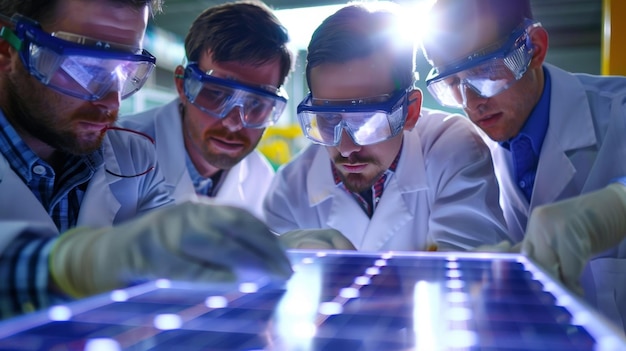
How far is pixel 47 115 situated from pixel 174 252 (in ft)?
3.03

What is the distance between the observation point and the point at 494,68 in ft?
5.18

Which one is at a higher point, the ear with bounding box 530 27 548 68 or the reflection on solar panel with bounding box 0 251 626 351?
Answer: the ear with bounding box 530 27 548 68

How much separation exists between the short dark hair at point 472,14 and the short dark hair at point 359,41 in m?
0.12

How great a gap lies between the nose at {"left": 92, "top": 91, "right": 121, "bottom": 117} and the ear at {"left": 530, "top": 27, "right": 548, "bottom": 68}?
4.45 ft

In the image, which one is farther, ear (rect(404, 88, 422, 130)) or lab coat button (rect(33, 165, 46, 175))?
ear (rect(404, 88, 422, 130))

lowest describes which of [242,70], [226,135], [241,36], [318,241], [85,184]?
[318,241]

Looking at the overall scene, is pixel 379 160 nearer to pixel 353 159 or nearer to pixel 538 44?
pixel 353 159

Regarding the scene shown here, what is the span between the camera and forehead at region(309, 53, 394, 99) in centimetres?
168

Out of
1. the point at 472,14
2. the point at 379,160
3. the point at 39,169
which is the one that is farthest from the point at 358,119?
the point at 39,169

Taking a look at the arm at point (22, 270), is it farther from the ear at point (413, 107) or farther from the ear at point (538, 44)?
the ear at point (538, 44)

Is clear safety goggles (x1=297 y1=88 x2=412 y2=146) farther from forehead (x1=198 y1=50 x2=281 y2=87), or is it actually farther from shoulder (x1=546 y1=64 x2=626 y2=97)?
shoulder (x1=546 y1=64 x2=626 y2=97)

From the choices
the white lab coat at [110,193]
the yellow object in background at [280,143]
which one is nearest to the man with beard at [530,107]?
the white lab coat at [110,193]

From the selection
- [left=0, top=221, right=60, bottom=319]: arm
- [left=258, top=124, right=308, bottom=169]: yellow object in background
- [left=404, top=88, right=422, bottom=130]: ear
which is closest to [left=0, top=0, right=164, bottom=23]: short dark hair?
[left=0, top=221, right=60, bottom=319]: arm

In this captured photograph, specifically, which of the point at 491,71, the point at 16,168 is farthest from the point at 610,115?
the point at 16,168
